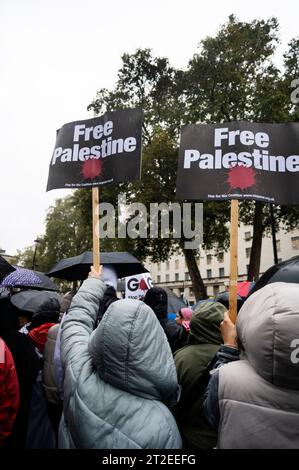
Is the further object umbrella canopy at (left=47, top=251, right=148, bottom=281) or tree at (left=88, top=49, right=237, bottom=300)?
tree at (left=88, top=49, right=237, bottom=300)

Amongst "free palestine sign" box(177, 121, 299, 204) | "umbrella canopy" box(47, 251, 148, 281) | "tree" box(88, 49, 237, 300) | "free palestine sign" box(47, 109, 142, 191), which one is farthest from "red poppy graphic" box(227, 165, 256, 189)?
"tree" box(88, 49, 237, 300)

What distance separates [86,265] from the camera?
15.0 ft

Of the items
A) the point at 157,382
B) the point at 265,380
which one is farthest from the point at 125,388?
the point at 265,380

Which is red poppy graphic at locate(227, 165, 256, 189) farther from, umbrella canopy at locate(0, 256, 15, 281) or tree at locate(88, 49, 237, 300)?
tree at locate(88, 49, 237, 300)

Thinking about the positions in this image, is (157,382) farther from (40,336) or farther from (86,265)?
(86,265)

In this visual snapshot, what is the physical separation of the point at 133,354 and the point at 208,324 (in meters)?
1.18

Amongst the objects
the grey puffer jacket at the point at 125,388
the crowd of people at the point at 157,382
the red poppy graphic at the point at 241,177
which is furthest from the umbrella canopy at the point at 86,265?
Answer: the grey puffer jacket at the point at 125,388

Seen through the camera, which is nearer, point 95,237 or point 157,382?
point 157,382

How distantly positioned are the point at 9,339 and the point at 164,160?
1751 centimetres

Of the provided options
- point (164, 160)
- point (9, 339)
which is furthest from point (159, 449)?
point (164, 160)

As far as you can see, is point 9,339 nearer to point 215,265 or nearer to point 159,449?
point 159,449

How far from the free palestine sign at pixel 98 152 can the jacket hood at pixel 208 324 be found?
6.13ft

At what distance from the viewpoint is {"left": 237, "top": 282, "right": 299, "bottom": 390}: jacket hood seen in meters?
1.34

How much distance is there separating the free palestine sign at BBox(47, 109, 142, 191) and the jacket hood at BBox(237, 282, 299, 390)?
2796 millimetres
